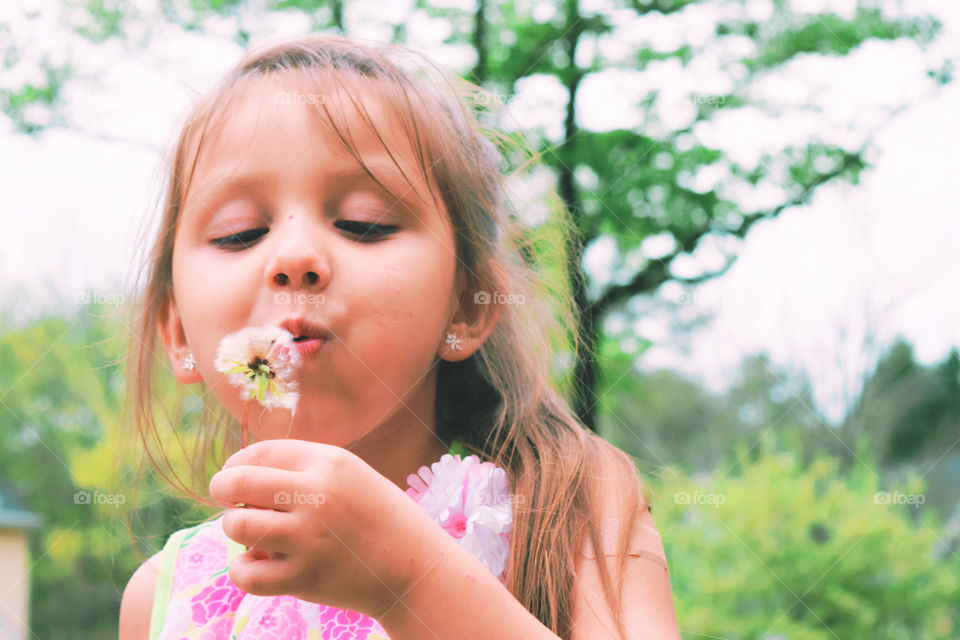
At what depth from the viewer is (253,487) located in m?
0.90

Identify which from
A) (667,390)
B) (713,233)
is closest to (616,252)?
(713,233)

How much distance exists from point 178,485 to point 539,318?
2.56ft

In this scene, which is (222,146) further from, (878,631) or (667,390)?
(667,390)

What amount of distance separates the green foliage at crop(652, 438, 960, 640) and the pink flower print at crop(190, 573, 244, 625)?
6.10m

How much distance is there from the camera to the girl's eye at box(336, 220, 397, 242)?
48.6 inches

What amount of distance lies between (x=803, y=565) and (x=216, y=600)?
679 cm
